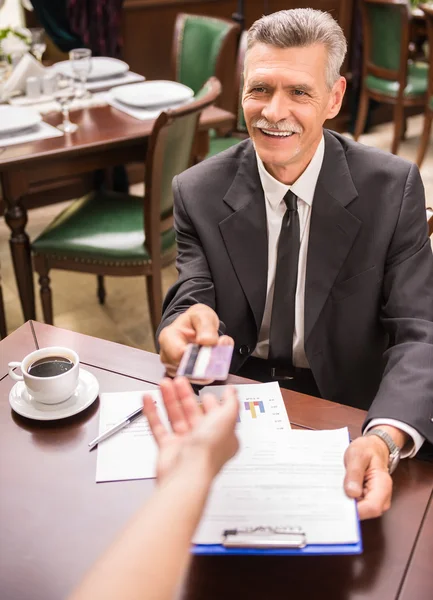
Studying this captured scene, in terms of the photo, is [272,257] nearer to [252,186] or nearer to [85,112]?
[252,186]

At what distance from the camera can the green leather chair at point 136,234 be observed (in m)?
2.49

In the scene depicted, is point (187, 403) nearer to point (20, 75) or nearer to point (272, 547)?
point (272, 547)

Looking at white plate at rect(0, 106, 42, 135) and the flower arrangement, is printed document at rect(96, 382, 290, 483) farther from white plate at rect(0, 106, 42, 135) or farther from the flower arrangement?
the flower arrangement

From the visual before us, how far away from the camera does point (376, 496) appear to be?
0.96m

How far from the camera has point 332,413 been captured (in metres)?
1.19

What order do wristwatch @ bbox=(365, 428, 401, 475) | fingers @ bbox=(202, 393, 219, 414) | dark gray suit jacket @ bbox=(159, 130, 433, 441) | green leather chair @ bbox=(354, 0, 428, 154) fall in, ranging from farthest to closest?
1. green leather chair @ bbox=(354, 0, 428, 154)
2. dark gray suit jacket @ bbox=(159, 130, 433, 441)
3. wristwatch @ bbox=(365, 428, 401, 475)
4. fingers @ bbox=(202, 393, 219, 414)

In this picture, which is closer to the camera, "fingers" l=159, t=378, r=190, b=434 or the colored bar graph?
"fingers" l=159, t=378, r=190, b=434

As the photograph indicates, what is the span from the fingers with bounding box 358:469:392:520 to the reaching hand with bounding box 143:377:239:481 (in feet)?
0.85

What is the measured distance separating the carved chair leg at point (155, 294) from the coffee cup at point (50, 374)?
142cm

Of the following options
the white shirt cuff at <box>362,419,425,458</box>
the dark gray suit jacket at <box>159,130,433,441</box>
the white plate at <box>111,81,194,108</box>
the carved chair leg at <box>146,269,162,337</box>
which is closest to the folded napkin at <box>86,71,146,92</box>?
the white plate at <box>111,81,194,108</box>

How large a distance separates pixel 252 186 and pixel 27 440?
769 mm

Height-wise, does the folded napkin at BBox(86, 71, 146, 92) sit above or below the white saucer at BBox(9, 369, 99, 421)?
above

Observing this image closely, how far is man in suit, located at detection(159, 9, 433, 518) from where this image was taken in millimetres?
1424

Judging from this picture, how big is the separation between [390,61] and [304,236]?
3.35 m
